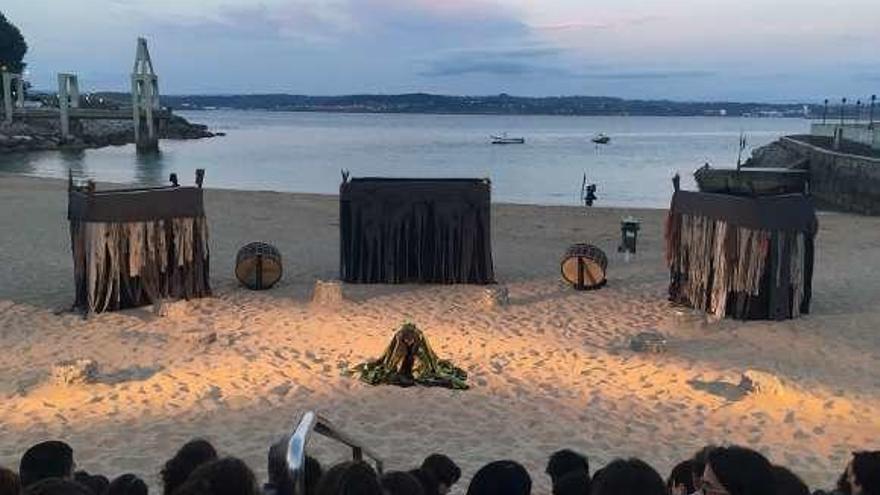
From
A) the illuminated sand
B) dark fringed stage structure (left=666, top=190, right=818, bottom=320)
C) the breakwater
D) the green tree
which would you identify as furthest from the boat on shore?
the green tree

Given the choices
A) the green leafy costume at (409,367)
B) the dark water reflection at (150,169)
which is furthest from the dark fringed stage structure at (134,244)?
the dark water reflection at (150,169)

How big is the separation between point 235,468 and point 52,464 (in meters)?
1.65

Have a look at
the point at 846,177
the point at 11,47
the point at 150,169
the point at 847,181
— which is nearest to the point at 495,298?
the point at 847,181

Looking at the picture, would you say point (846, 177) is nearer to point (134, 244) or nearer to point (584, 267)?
point (584, 267)

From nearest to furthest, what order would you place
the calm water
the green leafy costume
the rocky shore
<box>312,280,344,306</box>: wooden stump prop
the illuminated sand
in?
the illuminated sand < the green leafy costume < <box>312,280,344,306</box>: wooden stump prop < the calm water < the rocky shore

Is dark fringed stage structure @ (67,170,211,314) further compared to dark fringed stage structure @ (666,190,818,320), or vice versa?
dark fringed stage structure @ (67,170,211,314)

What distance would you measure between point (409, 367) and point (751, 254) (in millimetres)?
4827

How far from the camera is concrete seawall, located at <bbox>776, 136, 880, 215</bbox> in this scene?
31891mm

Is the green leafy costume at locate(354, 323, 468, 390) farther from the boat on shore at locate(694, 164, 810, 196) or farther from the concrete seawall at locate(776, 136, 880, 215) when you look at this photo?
the concrete seawall at locate(776, 136, 880, 215)

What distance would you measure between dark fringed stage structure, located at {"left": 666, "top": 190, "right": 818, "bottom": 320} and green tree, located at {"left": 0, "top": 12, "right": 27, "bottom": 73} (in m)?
86.5

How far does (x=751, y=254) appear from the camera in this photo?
10727mm

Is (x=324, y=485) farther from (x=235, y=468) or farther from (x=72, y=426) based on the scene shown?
(x=72, y=426)

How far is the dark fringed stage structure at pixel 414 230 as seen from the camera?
1246 cm

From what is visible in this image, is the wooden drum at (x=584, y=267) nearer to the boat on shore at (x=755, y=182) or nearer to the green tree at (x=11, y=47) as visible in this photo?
the boat on shore at (x=755, y=182)
